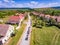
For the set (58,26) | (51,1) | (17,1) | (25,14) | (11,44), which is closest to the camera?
(11,44)

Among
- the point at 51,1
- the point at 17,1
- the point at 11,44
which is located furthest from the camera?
the point at 51,1

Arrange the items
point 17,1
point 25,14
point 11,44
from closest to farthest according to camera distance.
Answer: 1. point 11,44
2. point 17,1
3. point 25,14

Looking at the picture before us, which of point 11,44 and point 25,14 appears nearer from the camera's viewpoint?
point 11,44

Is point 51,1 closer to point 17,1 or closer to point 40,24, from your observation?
point 17,1

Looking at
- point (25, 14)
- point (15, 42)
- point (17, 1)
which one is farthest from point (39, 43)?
point (25, 14)

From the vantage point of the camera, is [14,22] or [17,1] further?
[14,22]

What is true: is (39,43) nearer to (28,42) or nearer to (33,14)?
(28,42)

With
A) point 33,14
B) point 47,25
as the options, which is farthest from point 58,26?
point 33,14

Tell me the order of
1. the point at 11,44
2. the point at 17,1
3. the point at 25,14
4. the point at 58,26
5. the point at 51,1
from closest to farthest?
the point at 11,44
the point at 17,1
the point at 51,1
the point at 58,26
the point at 25,14

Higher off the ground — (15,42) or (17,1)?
(17,1)
